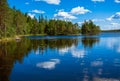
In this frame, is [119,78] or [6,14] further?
[6,14]

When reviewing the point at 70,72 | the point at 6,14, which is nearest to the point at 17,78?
the point at 70,72

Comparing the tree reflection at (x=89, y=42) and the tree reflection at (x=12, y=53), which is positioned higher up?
the tree reflection at (x=12, y=53)

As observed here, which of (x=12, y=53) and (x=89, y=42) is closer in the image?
(x=12, y=53)

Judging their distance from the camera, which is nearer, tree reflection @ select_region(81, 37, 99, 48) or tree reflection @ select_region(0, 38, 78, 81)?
tree reflection @ select_region(0, 38, 78, 81)

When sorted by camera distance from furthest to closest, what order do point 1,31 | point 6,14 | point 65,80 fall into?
point 6,14
point 1,31
point 65,80

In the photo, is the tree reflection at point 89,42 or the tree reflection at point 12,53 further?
the tree reflection at point 89,42

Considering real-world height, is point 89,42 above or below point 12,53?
below

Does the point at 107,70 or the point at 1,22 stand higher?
the point at 1,22

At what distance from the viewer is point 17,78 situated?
71.7ft

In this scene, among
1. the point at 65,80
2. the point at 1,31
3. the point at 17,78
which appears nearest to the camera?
the point at 65,80

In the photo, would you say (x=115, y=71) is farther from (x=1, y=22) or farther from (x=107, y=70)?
(x=1, y=22)

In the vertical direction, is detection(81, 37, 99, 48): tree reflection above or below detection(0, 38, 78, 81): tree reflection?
below

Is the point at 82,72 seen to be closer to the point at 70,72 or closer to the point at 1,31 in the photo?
the point at 70,72

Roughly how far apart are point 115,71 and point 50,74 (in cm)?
671
